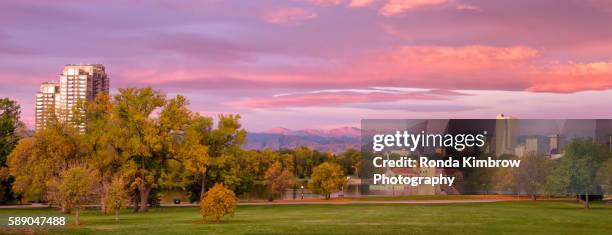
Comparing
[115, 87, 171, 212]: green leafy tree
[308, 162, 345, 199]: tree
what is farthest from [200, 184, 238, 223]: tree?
[308, 162, 345, 199]: tree

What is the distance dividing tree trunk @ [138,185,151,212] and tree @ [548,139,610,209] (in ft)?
124

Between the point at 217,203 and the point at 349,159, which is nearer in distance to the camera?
the point at 217,203

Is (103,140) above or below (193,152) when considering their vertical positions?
above

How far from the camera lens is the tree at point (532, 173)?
2753 inches

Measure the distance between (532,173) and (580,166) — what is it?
4585 millimetres

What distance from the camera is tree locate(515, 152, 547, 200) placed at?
6992 centimetres

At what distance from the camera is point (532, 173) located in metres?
71.4

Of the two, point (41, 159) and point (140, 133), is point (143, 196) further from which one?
point (41, 159)

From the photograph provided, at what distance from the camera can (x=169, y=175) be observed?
73125 millimetres

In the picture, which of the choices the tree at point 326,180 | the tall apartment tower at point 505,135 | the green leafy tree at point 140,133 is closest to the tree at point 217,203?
the tall apartment tower at point 505,135

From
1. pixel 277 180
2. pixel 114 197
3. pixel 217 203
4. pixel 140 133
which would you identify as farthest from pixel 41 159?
pixel 277 180

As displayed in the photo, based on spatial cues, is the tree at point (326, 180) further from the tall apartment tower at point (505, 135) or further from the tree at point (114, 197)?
the tree at point (114, 197)

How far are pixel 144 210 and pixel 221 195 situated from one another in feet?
81.9

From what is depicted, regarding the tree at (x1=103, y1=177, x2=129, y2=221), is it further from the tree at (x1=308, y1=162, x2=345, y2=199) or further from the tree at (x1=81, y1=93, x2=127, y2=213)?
the tree at (x1=308, y1=162, x2=345, y2=199)
